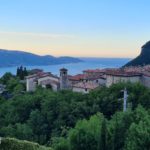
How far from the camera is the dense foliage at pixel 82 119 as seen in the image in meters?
18.0

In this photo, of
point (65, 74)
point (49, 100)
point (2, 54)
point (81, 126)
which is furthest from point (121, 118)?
point (2, 54)

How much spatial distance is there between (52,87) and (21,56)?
287 ft

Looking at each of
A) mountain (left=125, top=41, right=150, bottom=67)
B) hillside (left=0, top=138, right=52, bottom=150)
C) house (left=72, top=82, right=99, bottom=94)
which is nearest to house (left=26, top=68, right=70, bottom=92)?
house (left=72, top=82, right=99, bottom=94)

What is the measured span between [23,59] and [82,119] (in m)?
108

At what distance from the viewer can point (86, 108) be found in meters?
32.0

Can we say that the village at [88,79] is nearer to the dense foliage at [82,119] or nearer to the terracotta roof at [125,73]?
the terracotta roof at [125,73]

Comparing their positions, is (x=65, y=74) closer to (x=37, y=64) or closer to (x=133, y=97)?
(x=133, y=97)

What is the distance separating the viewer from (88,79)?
48000 mm

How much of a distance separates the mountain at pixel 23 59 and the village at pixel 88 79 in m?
78.3

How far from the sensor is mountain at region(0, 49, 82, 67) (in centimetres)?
13125

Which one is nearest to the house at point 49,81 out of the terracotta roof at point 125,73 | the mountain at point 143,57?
the terracotta roof at point 125,73

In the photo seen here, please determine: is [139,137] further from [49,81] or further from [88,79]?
[49,81]

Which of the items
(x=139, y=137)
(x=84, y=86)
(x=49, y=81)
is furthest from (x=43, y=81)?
(x=139, y=137)

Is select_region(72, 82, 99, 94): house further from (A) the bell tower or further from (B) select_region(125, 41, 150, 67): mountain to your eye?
(B) select_region(125, 41, 150, 67): mountain
